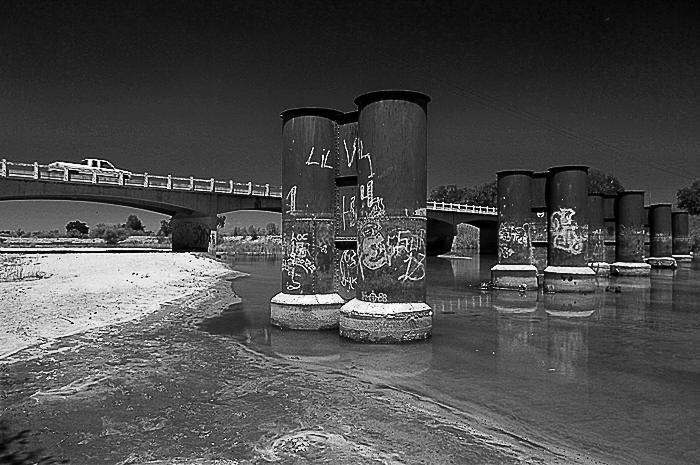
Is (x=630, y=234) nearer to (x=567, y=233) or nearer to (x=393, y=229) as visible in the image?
(x=567, y=233)

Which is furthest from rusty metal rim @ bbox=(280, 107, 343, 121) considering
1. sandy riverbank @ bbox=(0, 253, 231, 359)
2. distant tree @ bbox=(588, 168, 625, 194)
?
distant tree @ bbox=(588, 168, 625, 194)

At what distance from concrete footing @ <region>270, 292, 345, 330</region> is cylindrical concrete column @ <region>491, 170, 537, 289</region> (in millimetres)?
14774

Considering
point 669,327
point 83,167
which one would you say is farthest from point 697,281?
point 83,167

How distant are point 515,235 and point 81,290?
65.0ft

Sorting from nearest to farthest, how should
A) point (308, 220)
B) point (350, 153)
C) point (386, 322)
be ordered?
point (386, 322) < point (308, 220) < point (350, 153)

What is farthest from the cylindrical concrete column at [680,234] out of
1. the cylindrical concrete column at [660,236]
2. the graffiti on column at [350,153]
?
the graffiti on column at [350,153]

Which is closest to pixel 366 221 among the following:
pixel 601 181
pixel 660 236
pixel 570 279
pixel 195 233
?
pixel 570 279

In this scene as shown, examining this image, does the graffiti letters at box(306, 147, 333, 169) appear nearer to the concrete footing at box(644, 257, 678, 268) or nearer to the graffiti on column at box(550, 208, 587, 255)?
the graffiti on column at box(550, 208, 587, 255)

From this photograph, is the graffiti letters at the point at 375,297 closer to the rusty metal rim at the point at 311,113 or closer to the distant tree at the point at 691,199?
the rusty metal rim at the point at 311,113

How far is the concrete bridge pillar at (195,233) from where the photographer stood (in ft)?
171

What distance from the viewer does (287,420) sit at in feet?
25.1

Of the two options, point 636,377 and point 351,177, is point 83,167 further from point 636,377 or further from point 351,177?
point 636,377

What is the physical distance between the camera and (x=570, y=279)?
25.8 metres

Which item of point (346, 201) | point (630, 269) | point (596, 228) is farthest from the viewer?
point (630, 269)
